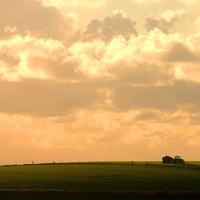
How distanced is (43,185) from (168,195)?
20323 millimetres

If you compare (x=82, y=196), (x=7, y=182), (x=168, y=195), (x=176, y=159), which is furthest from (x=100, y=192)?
(x=176, y=159)

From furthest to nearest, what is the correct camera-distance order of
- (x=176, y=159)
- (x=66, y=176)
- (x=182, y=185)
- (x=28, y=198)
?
(x=176, y=159) < (x=66, y=176) < (x=182, y=185) < (x=28, y=198)

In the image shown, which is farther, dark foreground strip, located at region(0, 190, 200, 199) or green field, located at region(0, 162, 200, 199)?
green field, located at region(0, 162, 200, 199)

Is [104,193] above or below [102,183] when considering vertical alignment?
below

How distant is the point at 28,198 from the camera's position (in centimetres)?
7525

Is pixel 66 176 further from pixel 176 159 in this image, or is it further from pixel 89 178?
pixel 176 159

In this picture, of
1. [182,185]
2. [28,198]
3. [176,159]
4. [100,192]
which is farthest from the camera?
[176,159]

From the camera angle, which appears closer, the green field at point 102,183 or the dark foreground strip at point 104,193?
the dark foreground strip at point 104,193

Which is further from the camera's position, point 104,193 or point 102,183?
point 102,183

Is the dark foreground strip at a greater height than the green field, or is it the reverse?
the green field

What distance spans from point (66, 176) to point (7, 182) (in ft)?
52.7

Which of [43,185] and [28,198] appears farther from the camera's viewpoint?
[43,185]

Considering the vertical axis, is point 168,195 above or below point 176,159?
below

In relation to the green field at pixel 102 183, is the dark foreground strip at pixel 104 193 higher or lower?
lower
